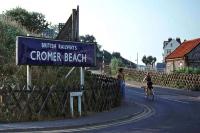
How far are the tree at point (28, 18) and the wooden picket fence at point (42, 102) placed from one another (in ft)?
68.6

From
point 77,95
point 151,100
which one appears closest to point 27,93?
point 77,95

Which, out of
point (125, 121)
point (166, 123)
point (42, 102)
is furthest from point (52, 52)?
point (166, 123)

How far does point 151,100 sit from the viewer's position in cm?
2902

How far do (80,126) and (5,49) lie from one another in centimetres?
1172

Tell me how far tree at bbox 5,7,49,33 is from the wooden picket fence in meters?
20.9

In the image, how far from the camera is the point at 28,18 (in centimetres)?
4391

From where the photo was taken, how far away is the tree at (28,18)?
4233 cm

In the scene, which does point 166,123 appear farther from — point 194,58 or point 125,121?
point 194,58

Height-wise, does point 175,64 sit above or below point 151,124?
above

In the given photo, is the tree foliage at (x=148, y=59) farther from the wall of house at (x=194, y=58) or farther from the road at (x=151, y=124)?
the road at (x=151, y=124)

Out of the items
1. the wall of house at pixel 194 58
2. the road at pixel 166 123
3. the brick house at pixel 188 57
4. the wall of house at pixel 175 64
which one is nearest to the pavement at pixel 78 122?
the road at pixel 166 123

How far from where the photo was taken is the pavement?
1602 centimetres

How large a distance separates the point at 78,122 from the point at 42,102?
7.25 ft

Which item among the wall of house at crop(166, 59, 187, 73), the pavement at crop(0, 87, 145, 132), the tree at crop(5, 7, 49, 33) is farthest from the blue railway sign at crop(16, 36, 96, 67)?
the wall of house at crop(166, 59, 187, 73)
